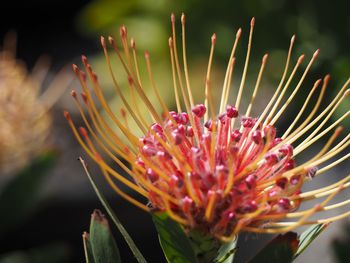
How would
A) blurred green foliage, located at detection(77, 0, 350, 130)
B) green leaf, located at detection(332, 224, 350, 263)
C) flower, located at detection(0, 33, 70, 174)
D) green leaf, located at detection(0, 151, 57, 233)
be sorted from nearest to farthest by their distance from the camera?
green leaf, located at detection(332, 224, 350, 263) < green leaf, located at detection(0, 151, 57, 233) < flower, located at detection(0, 33, 70, 174) < blurred green foliage, located at detection(77, 0, 350, 130)

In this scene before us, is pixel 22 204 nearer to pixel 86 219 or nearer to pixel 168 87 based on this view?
pixel 86 219

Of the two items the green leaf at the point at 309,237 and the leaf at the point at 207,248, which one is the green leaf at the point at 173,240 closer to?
the leaf at the point at 207,248

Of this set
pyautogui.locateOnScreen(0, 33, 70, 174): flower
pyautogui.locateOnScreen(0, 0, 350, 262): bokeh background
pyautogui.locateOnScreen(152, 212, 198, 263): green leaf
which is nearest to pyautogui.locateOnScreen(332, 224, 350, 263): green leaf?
pyautogui.locateOnScreen(152, 212, 198, 263): green leaf

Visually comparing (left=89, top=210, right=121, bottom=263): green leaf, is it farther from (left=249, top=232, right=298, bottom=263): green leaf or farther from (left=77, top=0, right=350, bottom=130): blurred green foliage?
(left=77, top=0, right=350, bottom=130): blurred green foliage

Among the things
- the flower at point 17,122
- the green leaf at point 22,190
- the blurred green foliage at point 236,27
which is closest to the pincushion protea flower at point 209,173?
the green leaf at point 22,190

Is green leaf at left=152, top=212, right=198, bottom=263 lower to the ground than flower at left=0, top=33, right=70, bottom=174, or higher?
lower

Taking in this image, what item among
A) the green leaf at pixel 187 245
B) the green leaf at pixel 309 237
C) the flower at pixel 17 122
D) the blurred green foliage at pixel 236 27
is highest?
the blurred green foliage at pixel 236 27

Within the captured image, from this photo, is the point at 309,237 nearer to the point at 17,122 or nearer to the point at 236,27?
the point at 17,122
